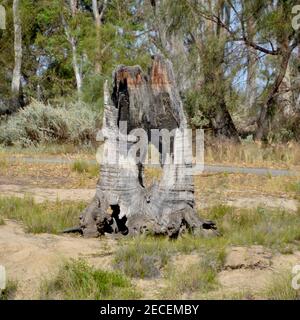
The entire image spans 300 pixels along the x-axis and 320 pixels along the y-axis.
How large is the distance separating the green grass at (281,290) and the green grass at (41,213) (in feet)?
8.97

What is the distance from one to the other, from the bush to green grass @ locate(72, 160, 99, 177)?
513 centimetres

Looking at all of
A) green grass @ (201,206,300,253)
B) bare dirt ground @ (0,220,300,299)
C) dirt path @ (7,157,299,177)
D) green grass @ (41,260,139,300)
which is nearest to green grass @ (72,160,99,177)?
dirt path @ (7,157,299,177)

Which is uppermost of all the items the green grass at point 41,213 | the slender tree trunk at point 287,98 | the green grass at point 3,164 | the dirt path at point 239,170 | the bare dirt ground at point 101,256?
the slender tree trunk at point 287,98

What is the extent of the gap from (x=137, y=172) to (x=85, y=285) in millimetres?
2391

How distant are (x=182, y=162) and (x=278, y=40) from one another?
956 cm

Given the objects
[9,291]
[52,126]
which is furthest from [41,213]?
[52,126]

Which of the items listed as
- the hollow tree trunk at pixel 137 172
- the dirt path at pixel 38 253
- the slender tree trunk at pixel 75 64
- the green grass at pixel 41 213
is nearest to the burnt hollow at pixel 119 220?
the hollow tree trunk at pixel 137 172

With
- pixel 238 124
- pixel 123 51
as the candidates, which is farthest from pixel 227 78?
pixel 123 51

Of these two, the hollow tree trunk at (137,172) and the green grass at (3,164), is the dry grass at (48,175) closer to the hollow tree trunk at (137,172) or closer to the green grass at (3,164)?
the green grass at (3,164)

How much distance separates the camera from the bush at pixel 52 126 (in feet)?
58.1

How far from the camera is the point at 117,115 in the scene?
697 centimetres

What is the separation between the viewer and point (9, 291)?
4941mm
